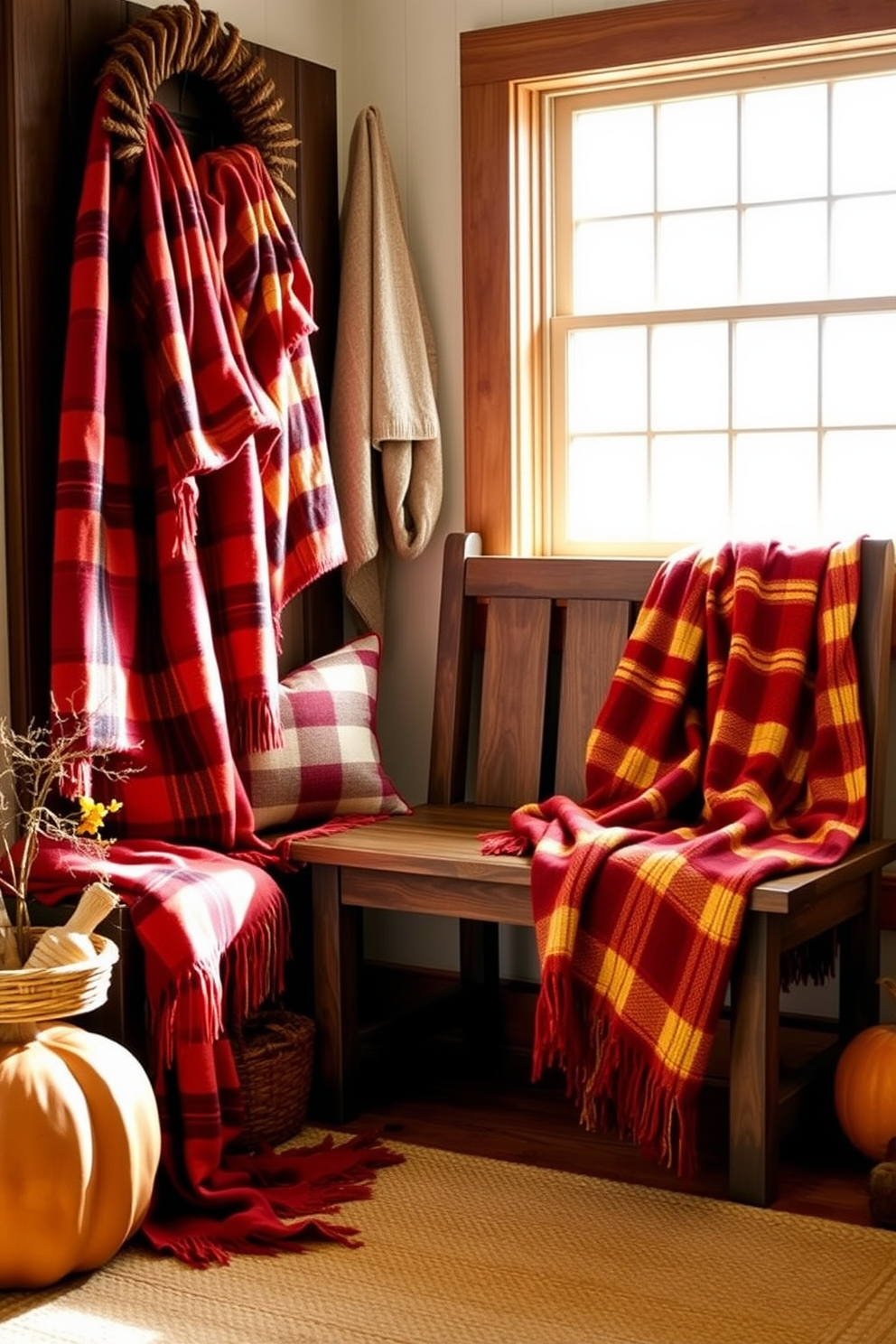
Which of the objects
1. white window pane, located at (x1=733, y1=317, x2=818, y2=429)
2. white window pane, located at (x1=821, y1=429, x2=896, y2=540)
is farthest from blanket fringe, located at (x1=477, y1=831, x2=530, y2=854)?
white window pane, located at (x1=733, y1=317, x2=818, y2=429)

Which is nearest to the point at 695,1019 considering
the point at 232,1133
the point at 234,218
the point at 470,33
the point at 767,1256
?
the point at 767,1256

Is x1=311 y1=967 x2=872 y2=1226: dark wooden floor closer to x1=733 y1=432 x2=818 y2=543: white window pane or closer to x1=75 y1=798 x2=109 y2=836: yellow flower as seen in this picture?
x1=75 y1=798 x2=109 y2=836: yellow flower

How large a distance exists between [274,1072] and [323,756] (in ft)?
2.21

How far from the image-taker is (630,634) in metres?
3.44

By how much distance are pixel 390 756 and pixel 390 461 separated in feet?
2.25

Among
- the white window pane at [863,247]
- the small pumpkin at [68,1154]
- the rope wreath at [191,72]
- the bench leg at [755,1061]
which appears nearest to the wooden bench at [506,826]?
the bench leg at [755,1061]

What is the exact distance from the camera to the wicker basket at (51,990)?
250cm

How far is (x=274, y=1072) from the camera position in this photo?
10.0ft

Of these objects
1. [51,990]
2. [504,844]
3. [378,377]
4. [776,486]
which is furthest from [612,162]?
[51,990]

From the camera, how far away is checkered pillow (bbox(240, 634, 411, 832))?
3371mm

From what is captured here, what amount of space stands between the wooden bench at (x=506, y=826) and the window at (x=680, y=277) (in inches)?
8.3

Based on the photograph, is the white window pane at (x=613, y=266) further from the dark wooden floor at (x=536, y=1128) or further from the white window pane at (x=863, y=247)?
the dark wooden floor at (x=536, y=1128)

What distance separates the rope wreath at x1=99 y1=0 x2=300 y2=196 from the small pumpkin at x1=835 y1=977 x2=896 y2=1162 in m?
2.00

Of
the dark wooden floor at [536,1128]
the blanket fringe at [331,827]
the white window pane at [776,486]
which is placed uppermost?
the white window pane at [776,486]
